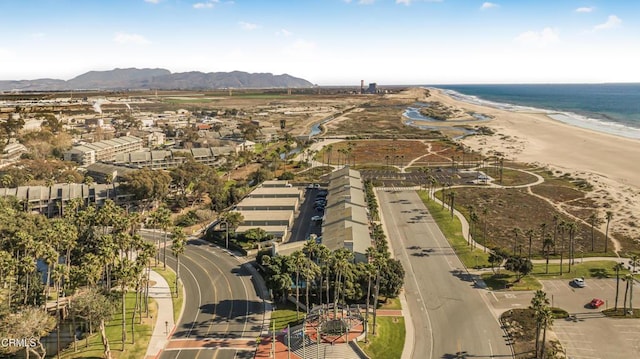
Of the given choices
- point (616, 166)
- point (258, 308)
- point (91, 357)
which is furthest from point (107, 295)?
point (616, 166)

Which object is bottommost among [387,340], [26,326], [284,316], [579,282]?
[387,340]

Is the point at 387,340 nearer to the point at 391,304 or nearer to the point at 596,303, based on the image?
the point at 391,304

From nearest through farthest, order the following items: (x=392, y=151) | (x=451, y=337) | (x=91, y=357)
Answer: (x=91, y=357) < (x=451, y=337) < (x=392, y=151)

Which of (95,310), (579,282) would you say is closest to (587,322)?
(579,282)

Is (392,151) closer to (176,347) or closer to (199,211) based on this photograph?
(199,211)

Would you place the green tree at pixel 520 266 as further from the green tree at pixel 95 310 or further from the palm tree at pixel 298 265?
the green tree at pixel 95 310

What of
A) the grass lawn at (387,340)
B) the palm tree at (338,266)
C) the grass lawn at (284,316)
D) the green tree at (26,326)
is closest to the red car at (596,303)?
the grass lawn at (387,340)
